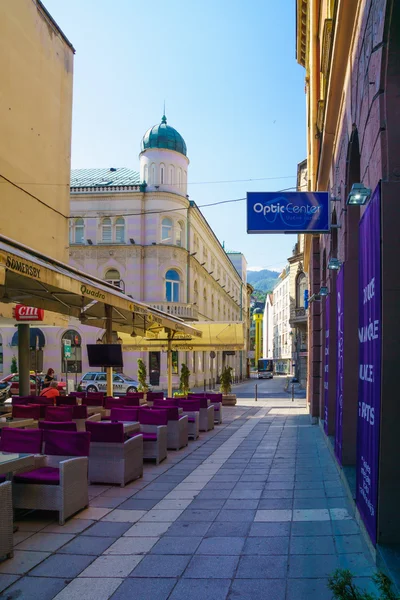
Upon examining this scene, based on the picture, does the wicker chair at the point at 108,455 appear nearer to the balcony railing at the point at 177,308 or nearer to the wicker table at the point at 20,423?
the wicker table at the point at 20,423

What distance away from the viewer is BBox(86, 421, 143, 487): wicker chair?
8648mm

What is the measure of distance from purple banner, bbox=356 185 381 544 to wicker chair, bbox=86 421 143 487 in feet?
12.3

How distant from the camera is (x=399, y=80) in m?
5.20

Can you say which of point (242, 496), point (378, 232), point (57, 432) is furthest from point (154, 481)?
point (378, 232)

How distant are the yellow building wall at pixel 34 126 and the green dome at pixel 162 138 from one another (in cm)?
2239

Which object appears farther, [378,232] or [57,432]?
[57,432]

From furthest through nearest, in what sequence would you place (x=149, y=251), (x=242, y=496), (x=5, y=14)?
(x=149, y=251) → (x=5, y=14) → (x=242, y=496)

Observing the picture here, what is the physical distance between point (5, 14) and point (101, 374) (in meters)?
22.4

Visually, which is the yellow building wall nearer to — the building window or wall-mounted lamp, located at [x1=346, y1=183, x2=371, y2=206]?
wall-mounted lamp, located at [x1=346, y1=183, x2=371, y2=206]

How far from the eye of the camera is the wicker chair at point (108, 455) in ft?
28.4

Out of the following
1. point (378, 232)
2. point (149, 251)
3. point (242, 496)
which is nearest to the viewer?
point (378, 232)

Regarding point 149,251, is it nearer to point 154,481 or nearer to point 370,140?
point 154,481

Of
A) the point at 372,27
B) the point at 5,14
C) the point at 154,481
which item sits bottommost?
the point at 154,481

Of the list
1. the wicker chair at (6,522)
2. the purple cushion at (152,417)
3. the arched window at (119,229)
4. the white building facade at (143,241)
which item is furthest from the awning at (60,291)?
the arched window at (119,229)
